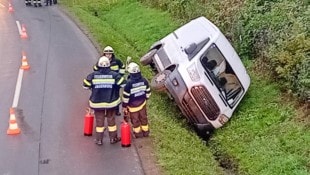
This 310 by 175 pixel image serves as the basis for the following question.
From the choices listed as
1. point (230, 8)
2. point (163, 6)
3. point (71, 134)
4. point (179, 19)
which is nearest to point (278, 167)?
point (71, 134)

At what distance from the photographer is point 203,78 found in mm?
13680

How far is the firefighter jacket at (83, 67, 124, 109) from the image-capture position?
1192cm

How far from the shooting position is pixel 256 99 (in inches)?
Result: 600

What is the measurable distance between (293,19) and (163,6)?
1066 centimetres

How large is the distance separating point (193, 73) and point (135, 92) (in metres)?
1.95

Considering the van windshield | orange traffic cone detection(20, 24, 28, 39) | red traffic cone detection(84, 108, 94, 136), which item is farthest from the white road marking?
orange traffic cone detection(20, 24, 28, 39)

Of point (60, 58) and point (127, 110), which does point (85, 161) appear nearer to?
point (127, 110)

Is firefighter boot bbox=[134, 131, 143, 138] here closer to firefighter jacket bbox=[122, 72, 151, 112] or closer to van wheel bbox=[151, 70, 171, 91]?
firefighter jacket bbox=[122, 72, 151, 112]

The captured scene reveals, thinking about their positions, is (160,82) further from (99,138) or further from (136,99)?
(99,138)

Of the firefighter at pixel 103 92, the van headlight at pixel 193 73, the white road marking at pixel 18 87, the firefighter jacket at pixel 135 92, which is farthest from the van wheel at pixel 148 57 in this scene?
the firefighter at pixel 103 92

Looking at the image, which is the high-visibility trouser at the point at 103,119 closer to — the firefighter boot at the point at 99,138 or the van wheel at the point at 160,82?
the firefighter boot at the point at 99,138

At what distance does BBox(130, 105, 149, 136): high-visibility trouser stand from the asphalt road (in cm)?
47

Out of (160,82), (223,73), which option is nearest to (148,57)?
(160,82)

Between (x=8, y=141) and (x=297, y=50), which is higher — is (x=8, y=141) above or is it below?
below
